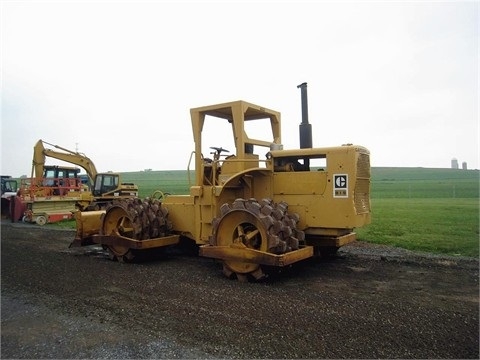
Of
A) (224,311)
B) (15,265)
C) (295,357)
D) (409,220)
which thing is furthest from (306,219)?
(409,220)

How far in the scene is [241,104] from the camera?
7582 millimetres

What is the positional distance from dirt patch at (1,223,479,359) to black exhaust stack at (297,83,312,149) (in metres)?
2.33

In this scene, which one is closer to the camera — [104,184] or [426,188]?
[104,184]

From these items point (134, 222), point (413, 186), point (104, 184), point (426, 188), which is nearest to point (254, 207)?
point (134, 222)

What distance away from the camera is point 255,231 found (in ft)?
21.4

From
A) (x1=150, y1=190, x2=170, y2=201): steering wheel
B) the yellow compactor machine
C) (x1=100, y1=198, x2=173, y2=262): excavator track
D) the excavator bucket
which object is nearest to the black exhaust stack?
the yellow compactor machine

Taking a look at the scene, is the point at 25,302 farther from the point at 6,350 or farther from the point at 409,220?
the point at 409,220

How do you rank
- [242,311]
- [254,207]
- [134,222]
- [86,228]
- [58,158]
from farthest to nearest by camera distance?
[58,158], [86,228], [134,222], [254,207], [242,311]

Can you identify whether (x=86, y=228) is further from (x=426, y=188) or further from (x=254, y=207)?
(x=426, y=188)

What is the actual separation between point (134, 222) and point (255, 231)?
2961mm

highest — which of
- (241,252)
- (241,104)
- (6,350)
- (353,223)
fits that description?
(241,104)

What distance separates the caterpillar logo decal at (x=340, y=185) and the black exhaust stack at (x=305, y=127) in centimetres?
111

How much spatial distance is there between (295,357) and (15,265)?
6.64 m

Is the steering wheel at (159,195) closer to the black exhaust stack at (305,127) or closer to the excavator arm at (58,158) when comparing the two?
the black exhaust stack at (305,127)
